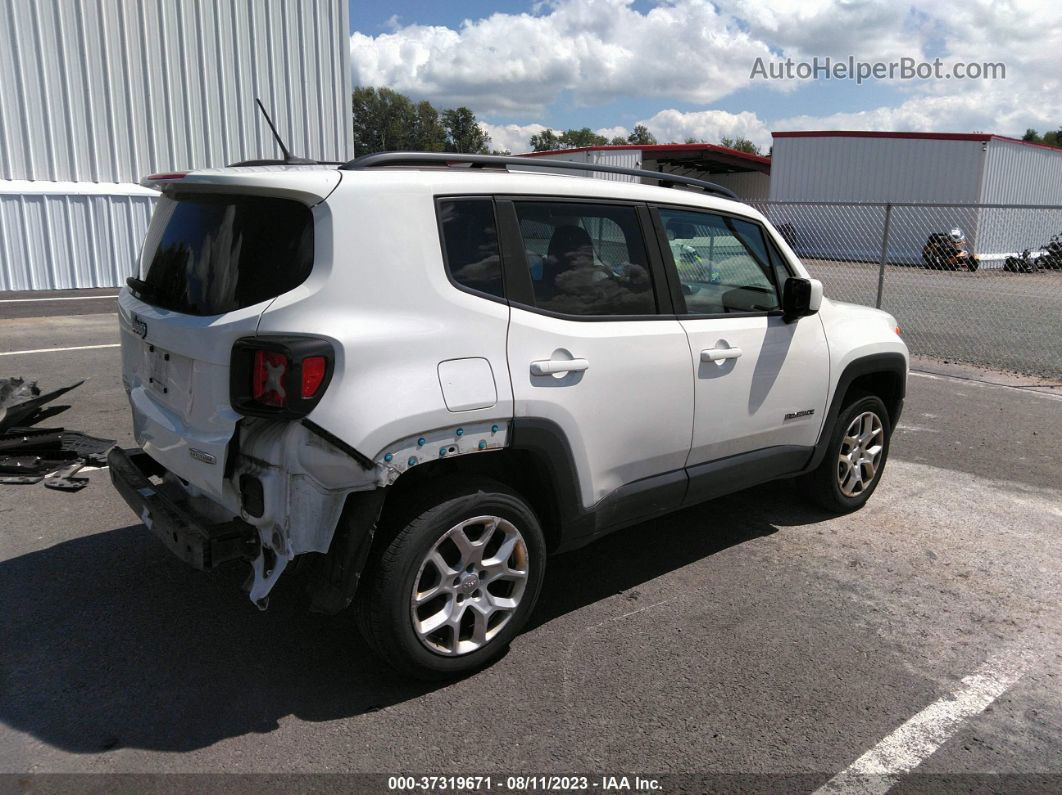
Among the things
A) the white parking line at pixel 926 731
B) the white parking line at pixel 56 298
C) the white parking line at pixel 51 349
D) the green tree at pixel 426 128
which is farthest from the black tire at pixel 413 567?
the green tree at pixel 426 128

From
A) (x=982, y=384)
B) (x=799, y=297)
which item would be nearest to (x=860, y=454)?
(x=799, y=297)

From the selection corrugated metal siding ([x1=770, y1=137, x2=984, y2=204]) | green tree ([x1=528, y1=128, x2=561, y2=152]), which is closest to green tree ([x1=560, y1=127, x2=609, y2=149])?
green tree ([x1=528, y1=128, x2=561, y2=152])

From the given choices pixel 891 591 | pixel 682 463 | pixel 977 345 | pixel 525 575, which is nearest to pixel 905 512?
pixel 891 591

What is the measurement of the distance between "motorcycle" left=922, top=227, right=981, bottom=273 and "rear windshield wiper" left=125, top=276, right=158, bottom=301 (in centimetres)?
2438

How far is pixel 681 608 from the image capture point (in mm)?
3785

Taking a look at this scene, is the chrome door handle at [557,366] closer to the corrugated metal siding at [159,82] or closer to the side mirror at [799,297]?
the side mirror at [799,297]

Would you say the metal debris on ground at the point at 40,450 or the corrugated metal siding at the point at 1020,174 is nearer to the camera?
the metal debris on ground at the point at 40,450

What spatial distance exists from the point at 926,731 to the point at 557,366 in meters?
1.87

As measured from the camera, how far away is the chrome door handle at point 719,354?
3799mm

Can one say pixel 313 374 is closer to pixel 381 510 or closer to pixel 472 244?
pixel 381 510

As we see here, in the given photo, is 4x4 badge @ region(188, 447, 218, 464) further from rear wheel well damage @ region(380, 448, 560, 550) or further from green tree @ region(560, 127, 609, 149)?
green tree @ region(560, 127, 609, 149)

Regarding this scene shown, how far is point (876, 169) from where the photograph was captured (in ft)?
103

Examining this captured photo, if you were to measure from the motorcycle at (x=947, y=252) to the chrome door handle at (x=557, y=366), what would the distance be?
23.7 m

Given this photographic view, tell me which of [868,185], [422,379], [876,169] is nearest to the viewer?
[422,379]
